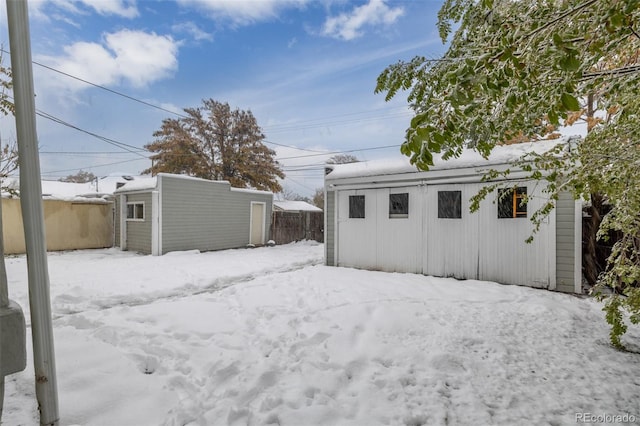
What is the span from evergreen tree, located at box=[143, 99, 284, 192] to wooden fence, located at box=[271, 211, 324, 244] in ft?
15.5

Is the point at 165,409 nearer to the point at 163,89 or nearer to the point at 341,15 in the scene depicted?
the point at 341,15

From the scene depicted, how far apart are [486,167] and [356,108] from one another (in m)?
16.4

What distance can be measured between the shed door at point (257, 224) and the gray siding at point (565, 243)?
35.6 ft

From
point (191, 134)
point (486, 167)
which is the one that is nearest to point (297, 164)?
point (191, 134)

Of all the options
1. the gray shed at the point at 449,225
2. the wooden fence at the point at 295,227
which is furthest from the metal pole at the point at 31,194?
the wooden fence at the point at 295,227

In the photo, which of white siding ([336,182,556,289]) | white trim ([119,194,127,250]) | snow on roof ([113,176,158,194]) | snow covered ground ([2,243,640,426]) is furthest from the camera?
white trim ([119,194,127,250])

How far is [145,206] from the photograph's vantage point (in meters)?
10.4

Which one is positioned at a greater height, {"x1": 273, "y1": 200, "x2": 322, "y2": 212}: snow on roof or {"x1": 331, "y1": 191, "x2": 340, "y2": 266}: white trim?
{"x1": 273, "y1": 200, "x2": 322, "y2": 212}: snow on roof

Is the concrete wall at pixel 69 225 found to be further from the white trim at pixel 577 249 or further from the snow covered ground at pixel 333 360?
the white trim at pixel 577 249

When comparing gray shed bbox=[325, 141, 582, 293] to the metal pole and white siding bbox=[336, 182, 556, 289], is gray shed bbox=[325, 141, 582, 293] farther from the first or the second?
the metal pole

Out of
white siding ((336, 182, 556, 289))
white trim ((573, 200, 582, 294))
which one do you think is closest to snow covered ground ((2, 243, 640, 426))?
white trim ((573, 200, 582, 294))

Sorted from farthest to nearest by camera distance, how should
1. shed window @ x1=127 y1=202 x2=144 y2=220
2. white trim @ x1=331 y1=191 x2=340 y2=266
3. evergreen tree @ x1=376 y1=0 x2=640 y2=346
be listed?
shed window @ x1=127 y1=202 x2=144 y2=220 < white trim @ x1=331 y1=191 x2=340 y2=266 < evergreen tree @ x1=376 y1=0 x2=640 y2=346

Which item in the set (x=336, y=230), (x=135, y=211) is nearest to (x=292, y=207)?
(x=135, y=211)

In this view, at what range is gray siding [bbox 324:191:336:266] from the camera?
8.13 meters
